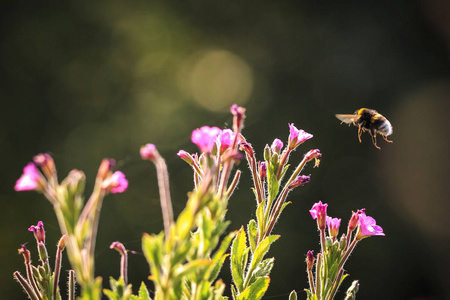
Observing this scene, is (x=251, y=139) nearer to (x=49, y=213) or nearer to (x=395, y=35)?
(x=49, y=213)

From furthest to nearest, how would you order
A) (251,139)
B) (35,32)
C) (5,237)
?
(35,32)
(251,139)
(5,237)

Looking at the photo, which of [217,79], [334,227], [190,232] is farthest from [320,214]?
[217,79]

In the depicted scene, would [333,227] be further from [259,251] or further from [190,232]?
[190,232]

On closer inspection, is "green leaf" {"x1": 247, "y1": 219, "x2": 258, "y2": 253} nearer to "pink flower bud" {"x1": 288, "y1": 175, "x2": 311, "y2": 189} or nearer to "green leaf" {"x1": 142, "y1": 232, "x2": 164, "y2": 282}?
"pink flower bud" {"x1": 288, "y1": 175, "x2": 311, "y2": 189}

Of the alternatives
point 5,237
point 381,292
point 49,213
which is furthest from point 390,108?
point 5,237

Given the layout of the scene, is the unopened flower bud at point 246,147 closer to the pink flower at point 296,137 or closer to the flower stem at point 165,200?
the pink flower at point 296,137

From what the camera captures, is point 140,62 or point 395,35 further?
point 395,35

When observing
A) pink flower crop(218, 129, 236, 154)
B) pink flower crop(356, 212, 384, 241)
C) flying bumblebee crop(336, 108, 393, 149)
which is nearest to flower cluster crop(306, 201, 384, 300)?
pink flower crop(356, 212, 384, 241)
